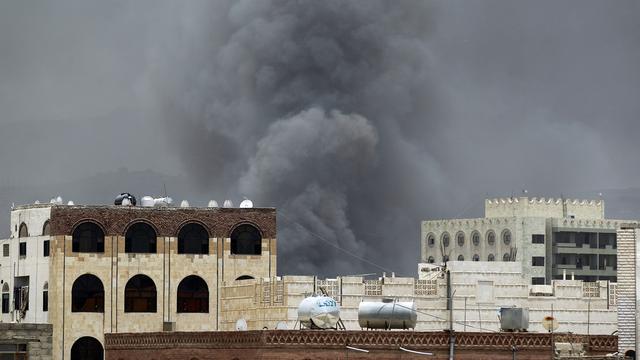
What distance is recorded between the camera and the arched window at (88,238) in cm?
13338

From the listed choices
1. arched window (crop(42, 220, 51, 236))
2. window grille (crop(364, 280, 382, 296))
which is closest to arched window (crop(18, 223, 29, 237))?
arched window (crop(42, 220, 51, 236))

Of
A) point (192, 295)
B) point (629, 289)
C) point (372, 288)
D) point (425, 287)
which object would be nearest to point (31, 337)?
point (192, 295)

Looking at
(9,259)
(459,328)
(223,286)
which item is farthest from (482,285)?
(9,259)

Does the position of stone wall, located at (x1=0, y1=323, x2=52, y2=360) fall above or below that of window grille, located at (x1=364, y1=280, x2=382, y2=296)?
below

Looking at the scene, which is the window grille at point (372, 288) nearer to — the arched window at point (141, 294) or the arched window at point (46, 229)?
the arched window at point (141, 294)

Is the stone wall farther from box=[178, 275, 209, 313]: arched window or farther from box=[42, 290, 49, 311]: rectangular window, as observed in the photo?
box=[178, 275, 209, 313]: arched window

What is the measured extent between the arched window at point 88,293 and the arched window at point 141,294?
210 centimetres

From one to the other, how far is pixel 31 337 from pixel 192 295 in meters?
14.8

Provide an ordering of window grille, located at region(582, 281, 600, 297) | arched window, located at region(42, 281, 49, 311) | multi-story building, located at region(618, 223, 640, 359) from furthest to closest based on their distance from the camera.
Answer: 1. arched window, located at region(42, 281, 49, 311)
2. window grille, located at region(582, 281, 600, 297)
3. multi-story building, located at region(618, 223, 640, 359)

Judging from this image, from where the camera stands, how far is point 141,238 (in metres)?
135

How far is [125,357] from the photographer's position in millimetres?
111375

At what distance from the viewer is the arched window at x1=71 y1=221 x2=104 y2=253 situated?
5251 inches

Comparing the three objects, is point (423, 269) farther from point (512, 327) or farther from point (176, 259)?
point (512, 327)

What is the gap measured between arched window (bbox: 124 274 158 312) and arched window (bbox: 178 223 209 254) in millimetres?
3704
